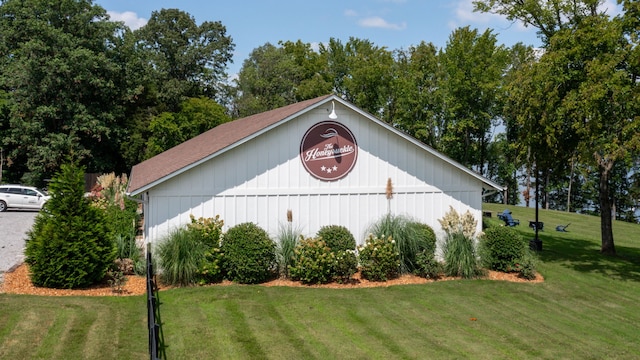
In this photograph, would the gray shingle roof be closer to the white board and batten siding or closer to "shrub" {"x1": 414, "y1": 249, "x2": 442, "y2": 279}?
the white board and batten siding

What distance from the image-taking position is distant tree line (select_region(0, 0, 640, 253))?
20.4 metres

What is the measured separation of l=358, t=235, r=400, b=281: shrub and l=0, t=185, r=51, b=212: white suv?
22348 millimetres

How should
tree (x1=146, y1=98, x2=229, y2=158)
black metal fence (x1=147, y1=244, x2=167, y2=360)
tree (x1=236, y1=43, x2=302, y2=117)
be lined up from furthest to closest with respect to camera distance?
tree (x1=236, y1=43, x2=302, y2=117), tree (x1=146, y1=98, x2=229, y2=158), black metal fence (x1=147, y1=244, x2=167, y2=360)

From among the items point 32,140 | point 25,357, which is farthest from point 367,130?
point 32,140

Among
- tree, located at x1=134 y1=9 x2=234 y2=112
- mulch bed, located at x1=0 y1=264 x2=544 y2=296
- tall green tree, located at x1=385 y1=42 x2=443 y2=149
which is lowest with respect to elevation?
mulch bed, located at x1=0 y1=264 x2=544 y2=296

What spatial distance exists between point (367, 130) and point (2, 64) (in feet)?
131

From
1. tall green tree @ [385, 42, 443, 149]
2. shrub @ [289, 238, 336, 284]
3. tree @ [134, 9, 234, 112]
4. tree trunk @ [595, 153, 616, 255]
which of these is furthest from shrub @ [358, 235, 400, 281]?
tree @ [134, 9, 234, 112]

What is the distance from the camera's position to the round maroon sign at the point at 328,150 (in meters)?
16.6

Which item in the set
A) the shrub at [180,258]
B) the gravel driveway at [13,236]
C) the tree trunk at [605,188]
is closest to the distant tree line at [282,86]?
the tree trunk at [605,188]

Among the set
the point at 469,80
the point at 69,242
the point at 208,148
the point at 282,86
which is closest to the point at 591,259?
the point at 208,148

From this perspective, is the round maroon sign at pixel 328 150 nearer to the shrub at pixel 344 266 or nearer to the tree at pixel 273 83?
the shrub at pixel 344 266

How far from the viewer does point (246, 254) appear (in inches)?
576

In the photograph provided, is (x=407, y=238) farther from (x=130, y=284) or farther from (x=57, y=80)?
(x=57, y=80)

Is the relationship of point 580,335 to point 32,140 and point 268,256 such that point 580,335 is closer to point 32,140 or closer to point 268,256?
point 268,256
